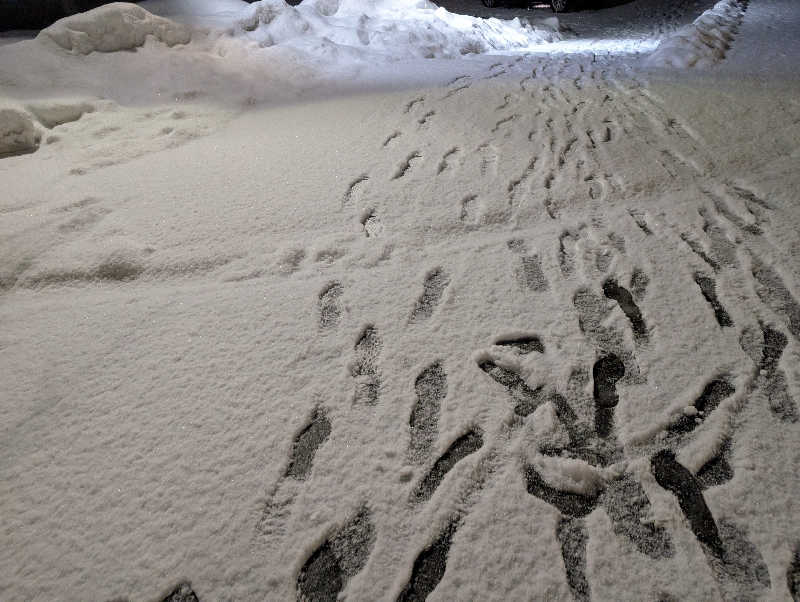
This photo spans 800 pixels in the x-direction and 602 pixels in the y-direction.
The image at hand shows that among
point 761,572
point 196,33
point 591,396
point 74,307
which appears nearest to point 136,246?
point 74,307

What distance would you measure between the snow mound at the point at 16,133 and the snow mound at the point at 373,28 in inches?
109

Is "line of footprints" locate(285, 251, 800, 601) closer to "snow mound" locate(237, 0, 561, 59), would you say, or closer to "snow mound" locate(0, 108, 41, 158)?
"snow mound" locate(0, 108, 41, 158)

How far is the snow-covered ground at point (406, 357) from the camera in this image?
3.21 ft

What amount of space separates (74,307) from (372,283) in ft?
3.69

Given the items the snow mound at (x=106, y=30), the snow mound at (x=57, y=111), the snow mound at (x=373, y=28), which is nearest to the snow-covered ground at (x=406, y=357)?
the snow mound at (x=57, y=111)

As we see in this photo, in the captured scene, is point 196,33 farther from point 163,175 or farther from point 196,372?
point 196,372

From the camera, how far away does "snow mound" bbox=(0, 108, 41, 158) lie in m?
2.84

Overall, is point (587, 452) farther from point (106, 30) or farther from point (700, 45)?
point (700, 45)

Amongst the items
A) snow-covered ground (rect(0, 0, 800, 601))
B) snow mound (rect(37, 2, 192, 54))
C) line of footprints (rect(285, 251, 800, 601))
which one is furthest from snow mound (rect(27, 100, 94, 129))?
line of footprints (rect(285, 251, 800, 601))

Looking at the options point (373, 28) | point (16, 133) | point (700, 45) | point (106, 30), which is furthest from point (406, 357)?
point (373, 28)

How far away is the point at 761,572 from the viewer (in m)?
0.90

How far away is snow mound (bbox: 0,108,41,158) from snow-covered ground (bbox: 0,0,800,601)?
0.05 ft

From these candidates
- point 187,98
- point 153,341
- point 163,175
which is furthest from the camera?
point 187,98

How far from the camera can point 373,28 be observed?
5.80 metres
